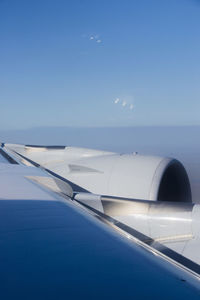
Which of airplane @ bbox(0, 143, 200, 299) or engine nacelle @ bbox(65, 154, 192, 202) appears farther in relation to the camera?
engine nacelle @ bbox(65, 154, 192, 202)

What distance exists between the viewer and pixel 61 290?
0.73 m

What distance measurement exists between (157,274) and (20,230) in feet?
1.92

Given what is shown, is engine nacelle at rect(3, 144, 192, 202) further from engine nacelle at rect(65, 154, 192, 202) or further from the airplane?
the airplane

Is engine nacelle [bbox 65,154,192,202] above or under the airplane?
above

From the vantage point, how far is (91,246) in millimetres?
1051

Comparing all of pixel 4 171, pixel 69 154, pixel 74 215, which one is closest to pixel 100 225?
pixel 74 215

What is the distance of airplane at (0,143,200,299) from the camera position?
2.49 feet

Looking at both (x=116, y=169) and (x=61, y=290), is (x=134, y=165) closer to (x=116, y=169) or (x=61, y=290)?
(x=116, y=169)

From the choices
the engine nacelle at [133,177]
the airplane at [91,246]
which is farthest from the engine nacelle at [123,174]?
the airplane at [91,246]

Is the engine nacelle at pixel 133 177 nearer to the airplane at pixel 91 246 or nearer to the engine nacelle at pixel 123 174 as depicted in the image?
the engine nacelle at pixel 123 174

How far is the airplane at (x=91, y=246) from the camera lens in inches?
29.9

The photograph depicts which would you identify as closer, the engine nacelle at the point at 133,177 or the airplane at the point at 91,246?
the airplane at the point at 91,246

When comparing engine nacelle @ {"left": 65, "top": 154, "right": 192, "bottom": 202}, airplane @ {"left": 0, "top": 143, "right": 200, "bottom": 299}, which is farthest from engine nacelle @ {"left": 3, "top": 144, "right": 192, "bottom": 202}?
airplane @ {"left": 0, "top": 143, "right": 200, "bottom": 299}

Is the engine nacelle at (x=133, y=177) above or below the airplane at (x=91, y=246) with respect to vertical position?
above
